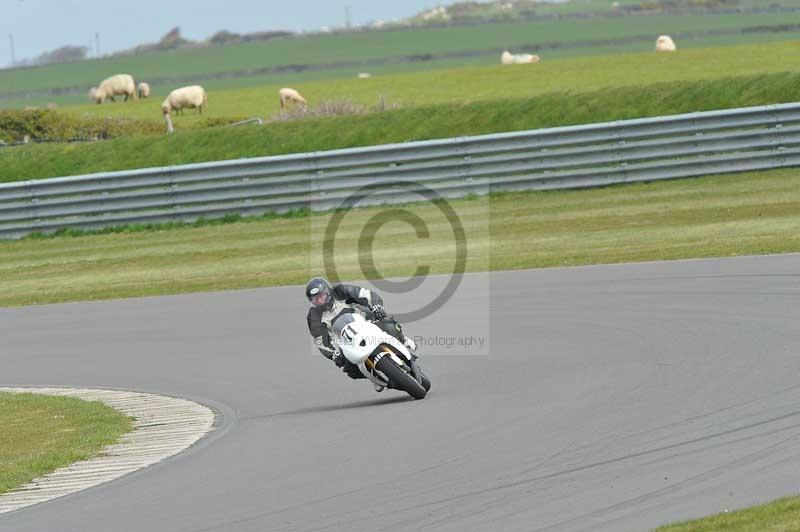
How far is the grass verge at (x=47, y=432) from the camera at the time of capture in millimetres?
11292

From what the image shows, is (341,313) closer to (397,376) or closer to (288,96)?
(397,376)

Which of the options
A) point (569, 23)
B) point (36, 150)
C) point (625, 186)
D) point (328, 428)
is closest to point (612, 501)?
point (328, 428)

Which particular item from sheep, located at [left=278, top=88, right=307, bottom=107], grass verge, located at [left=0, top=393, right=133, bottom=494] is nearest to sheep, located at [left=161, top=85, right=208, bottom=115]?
sheep, located at [left=278, top=88, right=307, bottom=107]

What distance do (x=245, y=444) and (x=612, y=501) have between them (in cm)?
381

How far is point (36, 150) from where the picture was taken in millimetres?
36750

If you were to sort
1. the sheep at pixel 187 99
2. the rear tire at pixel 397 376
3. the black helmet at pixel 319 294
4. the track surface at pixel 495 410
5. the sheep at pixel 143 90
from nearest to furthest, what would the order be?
the track surface at pixel 495 410, the rear tire at pixel 397 376, the black helmet at pixel 319 294, the sheep at pixel 187 99, the sheep at pixel 143 90

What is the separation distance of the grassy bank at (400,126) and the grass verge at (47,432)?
Answer: 19.7 m

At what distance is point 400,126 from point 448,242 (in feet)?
32.4

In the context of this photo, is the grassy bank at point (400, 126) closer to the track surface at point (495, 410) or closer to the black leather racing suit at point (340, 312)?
the track surface at point (495, 410)

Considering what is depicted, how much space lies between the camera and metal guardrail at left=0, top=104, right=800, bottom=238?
2764 centimetres

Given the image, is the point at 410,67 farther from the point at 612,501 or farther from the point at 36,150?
the point at 612,501

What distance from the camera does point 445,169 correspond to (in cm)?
2836

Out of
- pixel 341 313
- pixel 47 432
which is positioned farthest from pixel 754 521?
pixel 47 432

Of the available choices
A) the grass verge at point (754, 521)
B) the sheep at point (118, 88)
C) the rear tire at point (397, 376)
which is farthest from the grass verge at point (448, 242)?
the sheep at point (118, 88)
